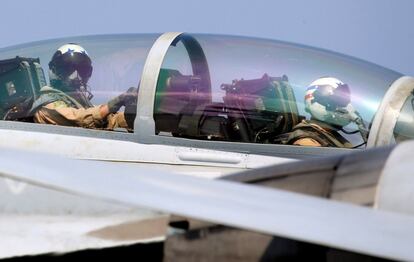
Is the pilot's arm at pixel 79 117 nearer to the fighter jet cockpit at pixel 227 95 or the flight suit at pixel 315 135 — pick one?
the fighter jet cockpit at pixel 227 95

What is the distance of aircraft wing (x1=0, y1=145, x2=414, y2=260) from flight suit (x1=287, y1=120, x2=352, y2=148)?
1.86m

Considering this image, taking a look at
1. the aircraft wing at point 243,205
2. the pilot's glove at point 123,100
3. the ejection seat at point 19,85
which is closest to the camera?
the aircraft wing at point 243,205

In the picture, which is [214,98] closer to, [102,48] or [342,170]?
[102,48]

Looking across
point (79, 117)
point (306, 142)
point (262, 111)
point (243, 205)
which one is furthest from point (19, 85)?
point (243, 205)

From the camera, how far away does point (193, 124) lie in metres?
3.92

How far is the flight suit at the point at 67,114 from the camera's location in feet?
13.1

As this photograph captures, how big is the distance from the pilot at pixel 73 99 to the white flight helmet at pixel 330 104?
1.03 m

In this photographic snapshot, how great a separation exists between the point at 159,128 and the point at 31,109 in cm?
85

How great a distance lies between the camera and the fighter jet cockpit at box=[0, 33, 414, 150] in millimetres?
3881

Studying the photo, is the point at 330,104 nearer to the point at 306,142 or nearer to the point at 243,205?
the point at 306,142

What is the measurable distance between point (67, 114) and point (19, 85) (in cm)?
50

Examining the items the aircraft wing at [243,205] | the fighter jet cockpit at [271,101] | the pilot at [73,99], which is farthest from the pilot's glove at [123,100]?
the aircraft wing at [243,205]

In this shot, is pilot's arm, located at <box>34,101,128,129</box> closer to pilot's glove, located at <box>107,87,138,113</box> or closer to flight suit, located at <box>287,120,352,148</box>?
pilot's glove, located at <box>107,87,138,113</box>

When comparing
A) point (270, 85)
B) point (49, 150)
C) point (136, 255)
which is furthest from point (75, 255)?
point (270, 85)
